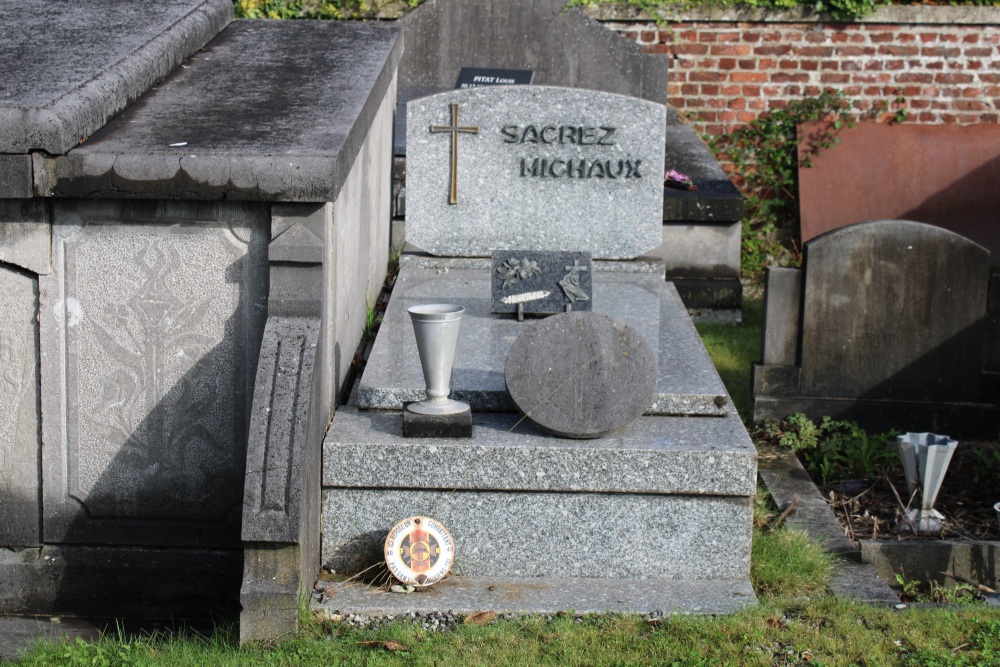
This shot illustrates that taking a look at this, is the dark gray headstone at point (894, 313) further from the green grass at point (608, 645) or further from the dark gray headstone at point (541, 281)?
the green grass at point (608, 645)

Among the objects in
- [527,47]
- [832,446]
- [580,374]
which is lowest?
[832,446]

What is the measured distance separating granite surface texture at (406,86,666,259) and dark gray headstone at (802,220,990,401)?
95 cm

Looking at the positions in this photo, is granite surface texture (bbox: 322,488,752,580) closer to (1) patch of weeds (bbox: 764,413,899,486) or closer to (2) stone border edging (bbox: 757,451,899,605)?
(2) stone border edging (bbox: 757,451,899,605)

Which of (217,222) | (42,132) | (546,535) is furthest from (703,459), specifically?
(42,132)

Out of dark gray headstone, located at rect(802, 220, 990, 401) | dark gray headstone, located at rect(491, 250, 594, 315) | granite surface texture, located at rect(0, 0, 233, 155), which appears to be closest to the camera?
granite surface texture, located at rect(0, 0, 233, 155)

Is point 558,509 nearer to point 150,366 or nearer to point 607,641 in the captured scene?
point 607,641

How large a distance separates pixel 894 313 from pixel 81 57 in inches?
147

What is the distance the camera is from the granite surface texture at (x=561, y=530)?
3.78m

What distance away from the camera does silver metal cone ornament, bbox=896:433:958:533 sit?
4750 mm

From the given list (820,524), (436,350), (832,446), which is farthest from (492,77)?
(436,350)

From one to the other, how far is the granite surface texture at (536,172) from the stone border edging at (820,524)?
150 cm

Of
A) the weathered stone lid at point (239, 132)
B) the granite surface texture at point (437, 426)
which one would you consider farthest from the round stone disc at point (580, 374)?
the weathered stone lid at point (239, 132)

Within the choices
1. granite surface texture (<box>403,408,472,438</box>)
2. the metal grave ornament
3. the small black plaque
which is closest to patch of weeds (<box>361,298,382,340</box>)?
granite surface texture (<box>403,408,472,438</box>)

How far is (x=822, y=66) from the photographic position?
31.9ft
